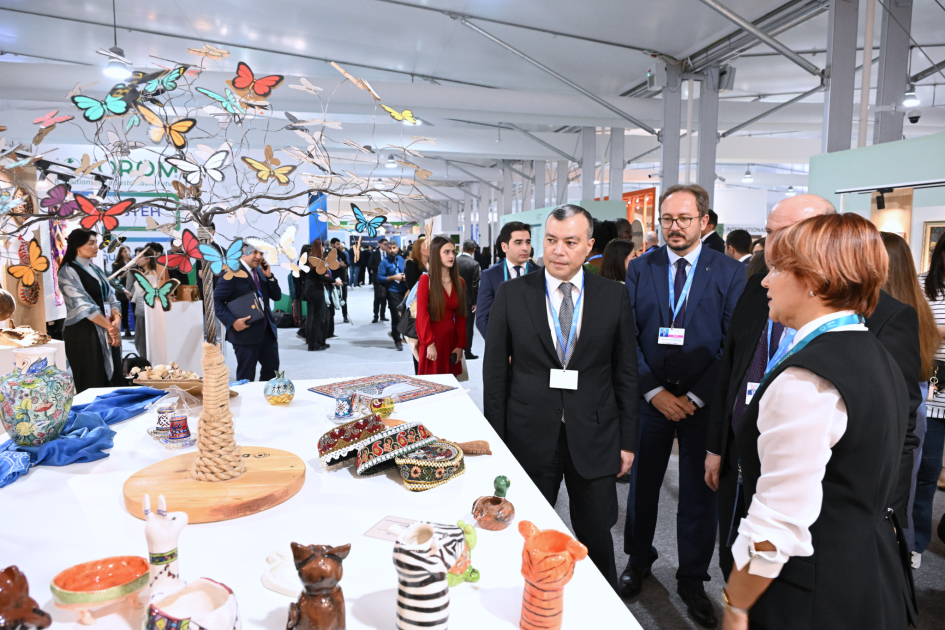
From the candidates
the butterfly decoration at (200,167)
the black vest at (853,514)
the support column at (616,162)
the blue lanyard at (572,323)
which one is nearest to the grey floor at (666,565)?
the blue lanyard at (572,323)

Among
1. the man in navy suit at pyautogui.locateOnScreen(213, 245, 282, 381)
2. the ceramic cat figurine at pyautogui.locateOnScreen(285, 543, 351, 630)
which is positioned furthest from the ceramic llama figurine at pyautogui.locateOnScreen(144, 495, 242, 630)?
the man in navy suit at pyautogui.locateOnScreen(213, 245, 282, 381)

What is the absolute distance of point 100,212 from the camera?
1165 millimetres

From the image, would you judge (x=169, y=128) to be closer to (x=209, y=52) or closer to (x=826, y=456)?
(x=209, y=52)

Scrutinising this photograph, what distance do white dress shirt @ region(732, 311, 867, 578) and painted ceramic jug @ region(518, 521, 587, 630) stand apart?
345 mm

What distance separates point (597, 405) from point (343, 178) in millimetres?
1154

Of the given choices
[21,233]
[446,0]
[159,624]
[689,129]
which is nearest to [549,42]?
[446,0]

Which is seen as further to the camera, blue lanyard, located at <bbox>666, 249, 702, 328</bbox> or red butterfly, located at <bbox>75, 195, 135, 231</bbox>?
blue lanyard, located at <bbox>666, 249, 702, 328</bbox>

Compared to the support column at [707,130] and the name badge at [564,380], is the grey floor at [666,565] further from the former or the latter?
the support column at [707,130]

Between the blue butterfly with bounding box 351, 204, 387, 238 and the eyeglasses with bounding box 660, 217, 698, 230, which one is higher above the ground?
the eyeglasses with bounding box 660, 217, 698, 230

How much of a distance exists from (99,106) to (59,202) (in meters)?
0.22

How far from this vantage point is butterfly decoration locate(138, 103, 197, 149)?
46.3 inches

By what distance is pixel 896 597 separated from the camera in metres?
1.05

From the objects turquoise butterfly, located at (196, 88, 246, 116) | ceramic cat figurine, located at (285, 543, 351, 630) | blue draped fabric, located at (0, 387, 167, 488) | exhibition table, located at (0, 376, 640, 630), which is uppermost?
turquoise butterfly, located at (196, 88, 246, 116)

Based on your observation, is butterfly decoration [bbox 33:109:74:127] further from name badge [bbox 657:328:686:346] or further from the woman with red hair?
name badge [bbox 657:328:686:346]
